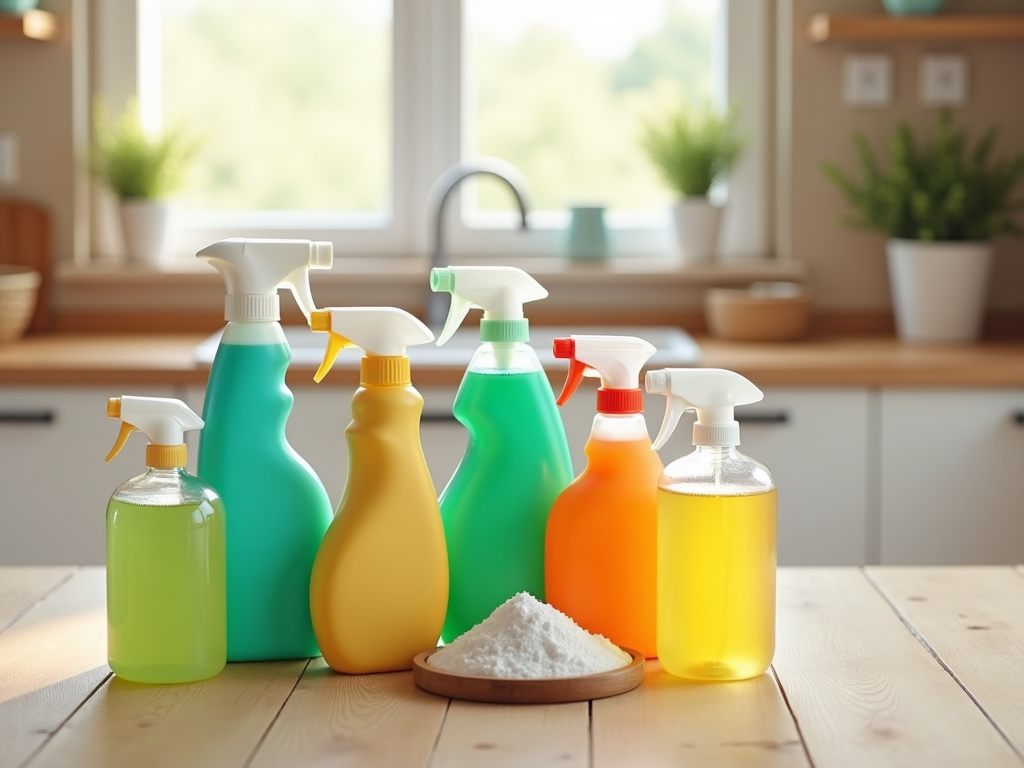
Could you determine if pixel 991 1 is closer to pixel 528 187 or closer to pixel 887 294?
pixel 887 294

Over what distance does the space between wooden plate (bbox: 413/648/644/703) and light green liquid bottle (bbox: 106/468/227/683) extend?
16 cm

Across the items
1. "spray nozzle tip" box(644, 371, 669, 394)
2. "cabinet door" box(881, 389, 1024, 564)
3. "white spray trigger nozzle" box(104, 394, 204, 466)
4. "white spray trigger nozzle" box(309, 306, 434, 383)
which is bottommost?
"cabinet door" box(881, 389, 1024, 564)

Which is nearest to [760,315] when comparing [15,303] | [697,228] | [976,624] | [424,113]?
[697,228]

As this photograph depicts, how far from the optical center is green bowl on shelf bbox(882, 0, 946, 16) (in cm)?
283

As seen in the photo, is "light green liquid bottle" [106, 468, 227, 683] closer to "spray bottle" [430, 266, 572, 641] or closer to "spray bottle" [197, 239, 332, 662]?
"spray bottle" [197, 239, 332, 662]

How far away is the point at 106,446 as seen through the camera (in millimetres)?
2471

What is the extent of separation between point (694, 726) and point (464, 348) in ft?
6.66

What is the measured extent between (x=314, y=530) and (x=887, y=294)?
92.6 inches

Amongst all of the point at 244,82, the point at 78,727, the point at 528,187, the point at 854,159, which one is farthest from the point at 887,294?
the point at 78,727

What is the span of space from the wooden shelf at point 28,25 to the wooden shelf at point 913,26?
1.64m

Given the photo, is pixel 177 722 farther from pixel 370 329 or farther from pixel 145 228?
pixel 145 228

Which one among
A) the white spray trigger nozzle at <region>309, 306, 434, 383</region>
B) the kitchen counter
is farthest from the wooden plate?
the kitchen counter

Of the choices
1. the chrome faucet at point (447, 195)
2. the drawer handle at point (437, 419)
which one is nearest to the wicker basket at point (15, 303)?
the chrome faucet at point (447, 195)

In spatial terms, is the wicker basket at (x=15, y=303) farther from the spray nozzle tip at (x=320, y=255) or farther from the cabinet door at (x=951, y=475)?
the spray nozzle tip at (x=320, y=255)
